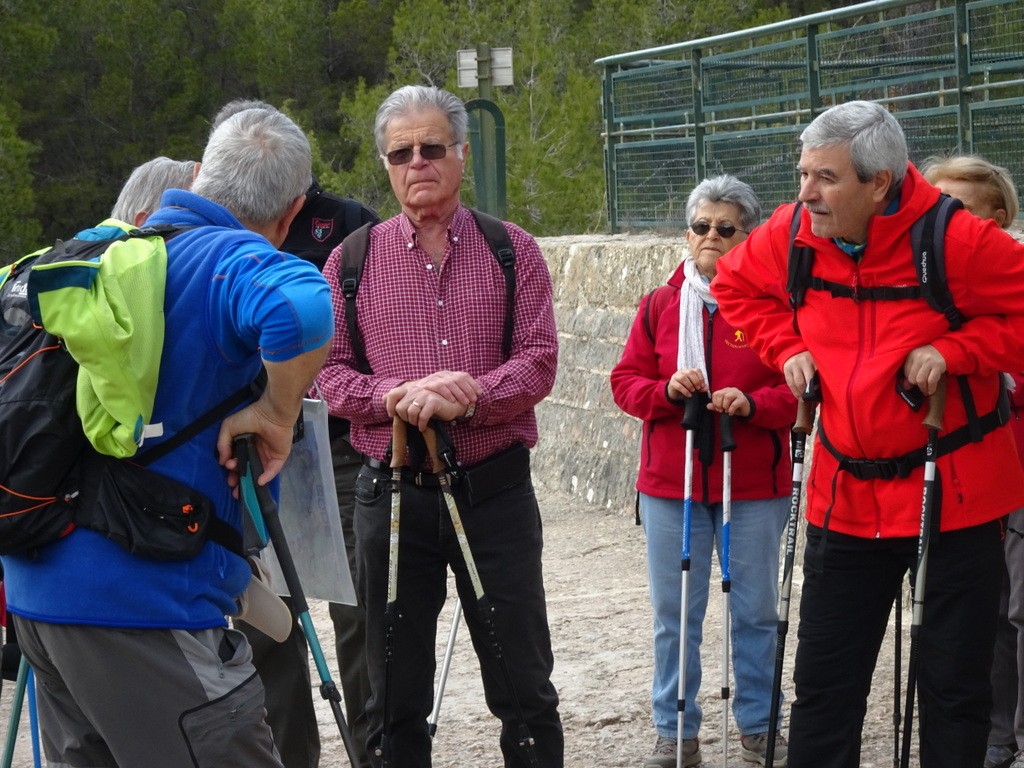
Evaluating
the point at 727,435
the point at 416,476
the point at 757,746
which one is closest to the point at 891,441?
the point at 727,435

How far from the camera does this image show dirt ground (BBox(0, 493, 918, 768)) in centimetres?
486

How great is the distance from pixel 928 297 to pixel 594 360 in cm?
578

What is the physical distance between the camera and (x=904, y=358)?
11.4 ft

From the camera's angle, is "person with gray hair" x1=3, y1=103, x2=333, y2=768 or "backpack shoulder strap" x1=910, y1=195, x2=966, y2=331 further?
"backpack shoulder strap" x1=910, y1=195, x2=966, y2=331

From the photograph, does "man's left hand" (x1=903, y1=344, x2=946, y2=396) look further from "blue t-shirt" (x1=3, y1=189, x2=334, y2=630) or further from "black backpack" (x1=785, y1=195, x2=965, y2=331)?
"blue t-shirt" (x1=3, y1=189, x2=334, y2=630)

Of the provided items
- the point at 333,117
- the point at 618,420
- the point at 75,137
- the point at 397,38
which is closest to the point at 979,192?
the point at 618,420

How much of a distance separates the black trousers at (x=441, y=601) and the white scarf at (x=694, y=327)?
936 millimetres

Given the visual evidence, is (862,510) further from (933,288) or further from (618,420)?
(618,420)

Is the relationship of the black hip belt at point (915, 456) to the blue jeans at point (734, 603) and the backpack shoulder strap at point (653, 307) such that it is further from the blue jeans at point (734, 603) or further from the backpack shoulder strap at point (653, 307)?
the backpack shoulder strap at point (653, 307)

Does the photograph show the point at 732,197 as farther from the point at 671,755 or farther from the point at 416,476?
the point at 671,755

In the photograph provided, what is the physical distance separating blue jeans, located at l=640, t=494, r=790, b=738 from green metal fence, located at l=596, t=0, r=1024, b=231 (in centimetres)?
278

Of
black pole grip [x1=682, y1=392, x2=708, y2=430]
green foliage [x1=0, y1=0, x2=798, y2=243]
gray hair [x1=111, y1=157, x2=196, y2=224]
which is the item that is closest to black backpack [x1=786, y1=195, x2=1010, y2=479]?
black pole grip [x1=682, y1=392, x2=708, y2=430]

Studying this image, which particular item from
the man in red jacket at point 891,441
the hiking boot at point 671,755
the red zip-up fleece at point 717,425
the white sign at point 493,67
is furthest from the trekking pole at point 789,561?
the white sign at point 493,67

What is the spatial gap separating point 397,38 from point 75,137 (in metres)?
8.74
